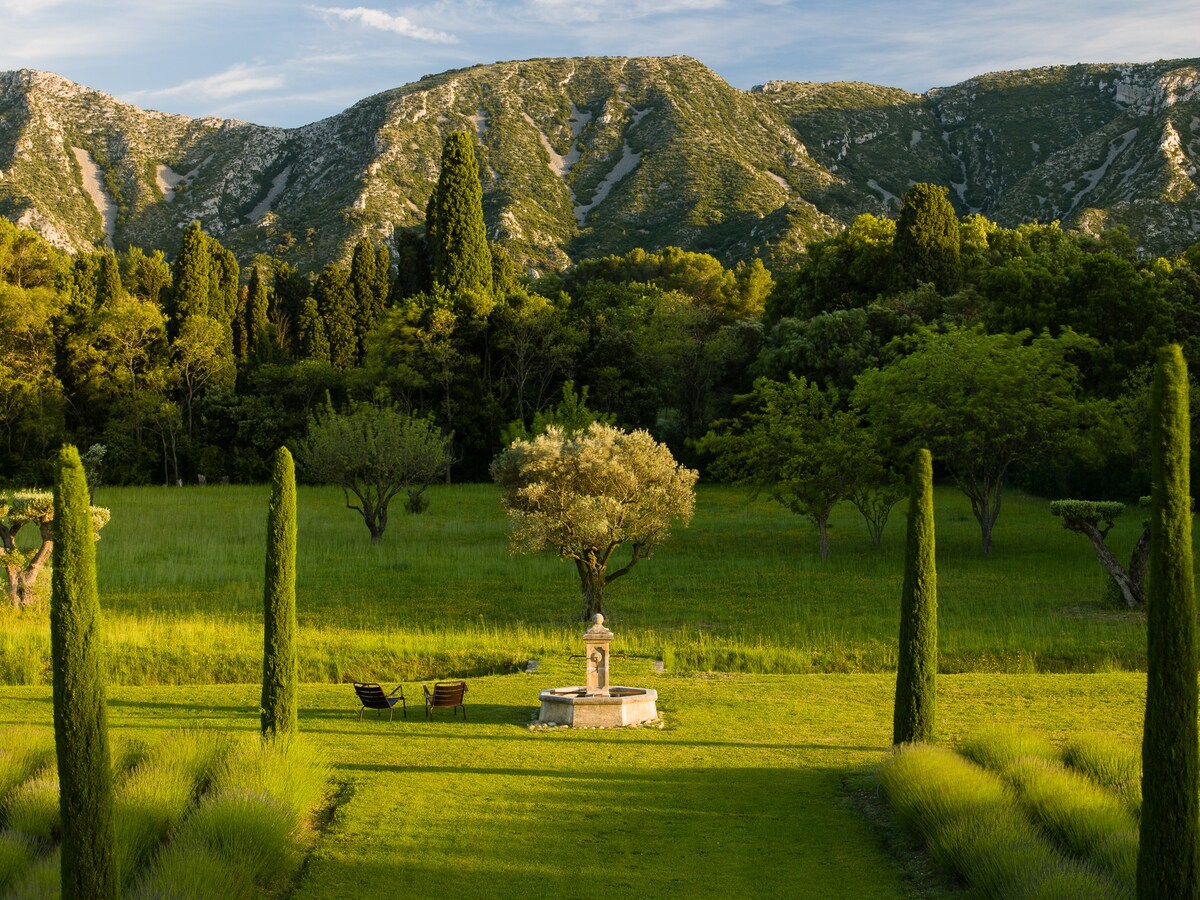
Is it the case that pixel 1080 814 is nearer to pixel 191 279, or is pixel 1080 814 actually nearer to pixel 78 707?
pixel 78 707

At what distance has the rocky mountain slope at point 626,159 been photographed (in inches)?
5128

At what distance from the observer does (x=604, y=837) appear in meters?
11.8

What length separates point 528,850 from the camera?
37.1 ft

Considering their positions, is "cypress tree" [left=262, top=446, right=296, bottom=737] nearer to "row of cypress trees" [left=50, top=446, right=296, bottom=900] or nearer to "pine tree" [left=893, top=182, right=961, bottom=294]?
"row of cypress trees" [left=50, top=446, right=296, bottom=900]

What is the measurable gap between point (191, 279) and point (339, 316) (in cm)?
906

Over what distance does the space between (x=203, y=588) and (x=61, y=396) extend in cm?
3820

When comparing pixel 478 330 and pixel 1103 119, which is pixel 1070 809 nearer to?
pixel 478 330

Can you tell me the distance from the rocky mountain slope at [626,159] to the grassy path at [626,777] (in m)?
97.5

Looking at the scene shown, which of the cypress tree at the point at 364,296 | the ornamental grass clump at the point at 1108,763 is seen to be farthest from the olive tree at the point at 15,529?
the cypress tree at the point at 364,296

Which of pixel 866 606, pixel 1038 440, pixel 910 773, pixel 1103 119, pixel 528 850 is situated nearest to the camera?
pixel 528 850

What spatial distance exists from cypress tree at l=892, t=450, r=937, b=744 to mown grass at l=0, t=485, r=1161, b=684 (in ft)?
26.9

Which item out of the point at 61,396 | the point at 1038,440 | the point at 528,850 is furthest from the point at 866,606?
the point at 61,396

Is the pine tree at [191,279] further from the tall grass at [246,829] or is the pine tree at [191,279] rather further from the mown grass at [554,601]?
the tall grass at [246,829]

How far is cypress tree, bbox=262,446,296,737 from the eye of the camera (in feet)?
45.9
